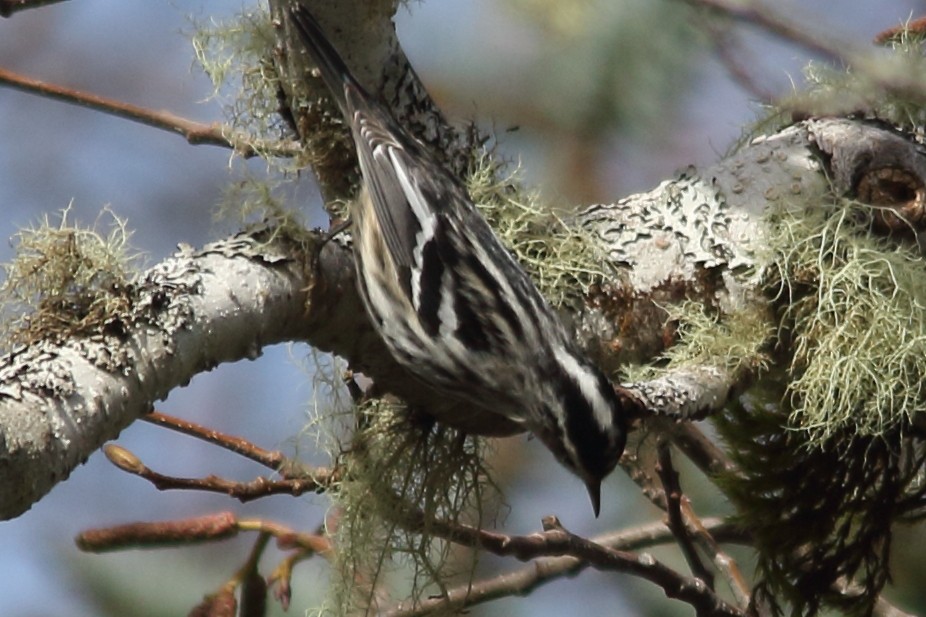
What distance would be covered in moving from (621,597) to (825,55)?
257 centimetres

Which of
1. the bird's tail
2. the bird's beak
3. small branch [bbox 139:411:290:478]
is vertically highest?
the bird's tail

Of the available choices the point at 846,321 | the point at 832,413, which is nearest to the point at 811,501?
the point at 832,413

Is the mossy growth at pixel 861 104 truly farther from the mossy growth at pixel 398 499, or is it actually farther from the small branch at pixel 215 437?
the small branch at pixel 215 437

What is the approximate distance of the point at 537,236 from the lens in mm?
2486

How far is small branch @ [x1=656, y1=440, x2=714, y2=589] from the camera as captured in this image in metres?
2.49

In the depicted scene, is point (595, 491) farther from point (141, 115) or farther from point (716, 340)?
point (141, 115)

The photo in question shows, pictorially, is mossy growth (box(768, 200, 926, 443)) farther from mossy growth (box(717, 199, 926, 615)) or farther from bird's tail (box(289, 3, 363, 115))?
bird's tail (box(289, 3, 363, 115))

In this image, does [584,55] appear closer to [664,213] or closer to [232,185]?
[664,213]

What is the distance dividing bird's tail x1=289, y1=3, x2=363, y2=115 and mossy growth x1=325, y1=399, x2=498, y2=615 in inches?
24.4

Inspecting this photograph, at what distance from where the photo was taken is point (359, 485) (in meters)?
2.53

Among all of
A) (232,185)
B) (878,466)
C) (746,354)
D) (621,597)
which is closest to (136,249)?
(232,185)

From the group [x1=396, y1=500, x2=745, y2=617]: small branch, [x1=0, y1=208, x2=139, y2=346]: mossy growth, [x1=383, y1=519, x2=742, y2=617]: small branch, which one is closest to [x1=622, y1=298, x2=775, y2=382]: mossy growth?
[x1=396, y1=500, x2=745, y2=617]: small branch

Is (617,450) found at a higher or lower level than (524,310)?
lower

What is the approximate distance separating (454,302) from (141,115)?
0.73 m
